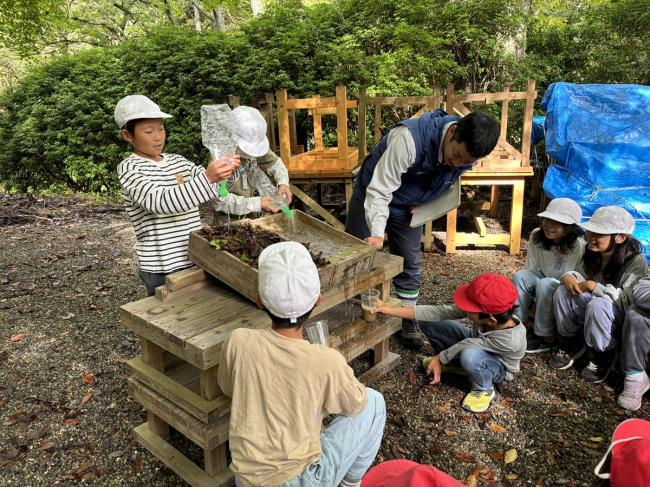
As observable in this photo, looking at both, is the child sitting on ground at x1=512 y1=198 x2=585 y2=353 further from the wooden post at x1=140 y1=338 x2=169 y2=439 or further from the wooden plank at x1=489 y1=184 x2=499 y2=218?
the wooden plank at x1=489 y1=184 x2=499 y2=218


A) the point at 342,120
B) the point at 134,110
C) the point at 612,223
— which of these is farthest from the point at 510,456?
the point at 342,120

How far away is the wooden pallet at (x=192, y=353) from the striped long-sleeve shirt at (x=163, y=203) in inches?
7.5

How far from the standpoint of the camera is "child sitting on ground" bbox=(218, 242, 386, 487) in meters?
1.70

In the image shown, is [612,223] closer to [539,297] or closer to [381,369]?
[539,297]

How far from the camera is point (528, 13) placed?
8.56 metres

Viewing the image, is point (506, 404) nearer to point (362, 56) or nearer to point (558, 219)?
point (558, 219)

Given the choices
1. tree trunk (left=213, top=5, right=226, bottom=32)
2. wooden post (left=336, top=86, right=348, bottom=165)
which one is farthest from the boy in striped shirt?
tree trunk (left=213, top=5, right=226, bottom=32)

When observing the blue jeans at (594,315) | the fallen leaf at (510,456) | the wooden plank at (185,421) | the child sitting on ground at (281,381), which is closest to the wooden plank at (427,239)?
the blue jeans at (594,315)

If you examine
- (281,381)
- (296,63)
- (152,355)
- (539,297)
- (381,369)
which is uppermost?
(296,63)

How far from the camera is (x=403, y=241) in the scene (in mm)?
3691

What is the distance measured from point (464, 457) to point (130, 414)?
2131 millimetres

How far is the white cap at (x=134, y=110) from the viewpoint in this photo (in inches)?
94.6

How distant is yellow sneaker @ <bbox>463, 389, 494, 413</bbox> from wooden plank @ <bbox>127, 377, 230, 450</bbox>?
165 cm

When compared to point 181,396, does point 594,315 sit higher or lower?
lower
